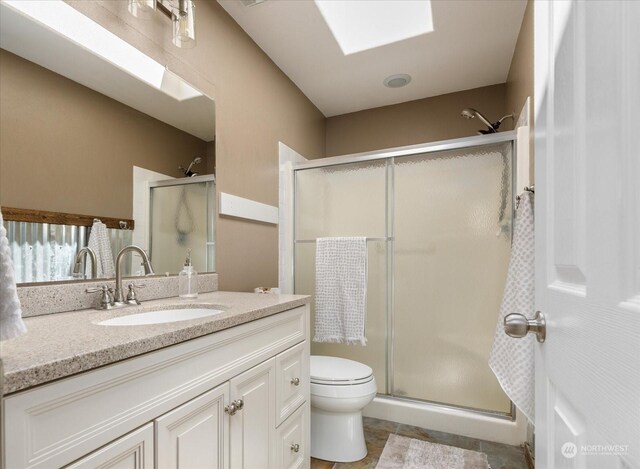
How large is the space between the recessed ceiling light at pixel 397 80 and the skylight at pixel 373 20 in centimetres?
41

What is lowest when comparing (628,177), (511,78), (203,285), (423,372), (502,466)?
(502,466)

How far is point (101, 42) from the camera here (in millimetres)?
1270

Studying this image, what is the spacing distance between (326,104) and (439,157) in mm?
1318

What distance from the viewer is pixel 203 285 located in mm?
1664

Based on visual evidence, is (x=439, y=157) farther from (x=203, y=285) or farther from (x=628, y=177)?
(x=628, y=177)

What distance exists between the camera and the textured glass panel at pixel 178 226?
148cm

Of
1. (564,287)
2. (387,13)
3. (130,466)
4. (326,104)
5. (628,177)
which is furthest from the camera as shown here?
(326,104)

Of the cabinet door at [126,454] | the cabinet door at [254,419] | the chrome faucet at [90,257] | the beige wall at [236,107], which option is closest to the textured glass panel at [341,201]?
the beige wall at [236,107]

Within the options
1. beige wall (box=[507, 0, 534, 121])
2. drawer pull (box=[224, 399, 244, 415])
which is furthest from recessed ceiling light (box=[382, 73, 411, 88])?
drawer pull (box=[224, 399, 244, 415])

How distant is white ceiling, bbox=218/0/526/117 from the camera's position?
74.7 inches

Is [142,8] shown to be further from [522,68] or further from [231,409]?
[522,68]

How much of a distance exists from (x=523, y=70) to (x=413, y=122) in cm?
111

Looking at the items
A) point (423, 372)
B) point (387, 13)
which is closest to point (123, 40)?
point (387, 13)

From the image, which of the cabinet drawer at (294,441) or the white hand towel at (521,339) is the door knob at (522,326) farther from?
the cabinet drawer at (294,441)
